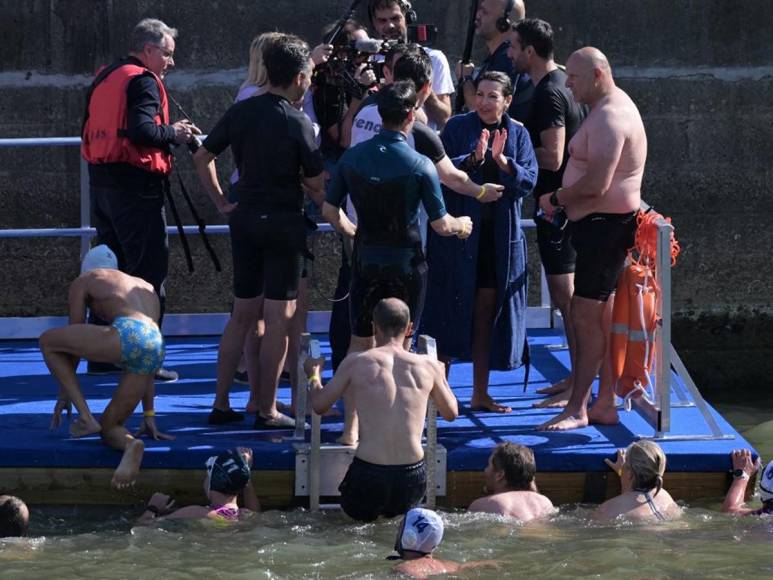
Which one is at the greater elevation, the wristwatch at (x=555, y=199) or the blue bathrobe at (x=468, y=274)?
the wristwatch at (x=555, y=199)

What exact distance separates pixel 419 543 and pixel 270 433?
1641mm

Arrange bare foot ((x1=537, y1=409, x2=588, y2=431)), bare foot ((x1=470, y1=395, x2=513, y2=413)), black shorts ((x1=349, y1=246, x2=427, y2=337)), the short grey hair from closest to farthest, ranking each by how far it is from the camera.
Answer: black shorts ((x1=349, y1=246, x2=427, y2=337)) < bare foot ((x1=537, y1=409, x2=588, y2=431)) < bare foot ((x1=470, y1=395, x2=513, y2=413)) < the short grey hair

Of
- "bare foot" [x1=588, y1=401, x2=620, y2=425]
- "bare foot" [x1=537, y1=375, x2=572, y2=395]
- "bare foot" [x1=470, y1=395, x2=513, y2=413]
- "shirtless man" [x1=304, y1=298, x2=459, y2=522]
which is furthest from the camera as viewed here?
"bare foot" [x1=537, y1=375, x2=572, y2=395]

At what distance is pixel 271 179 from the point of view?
7.74 metres

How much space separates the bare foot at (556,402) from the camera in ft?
27.8

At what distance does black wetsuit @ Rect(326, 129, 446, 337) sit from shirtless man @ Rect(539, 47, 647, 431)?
0.77 m

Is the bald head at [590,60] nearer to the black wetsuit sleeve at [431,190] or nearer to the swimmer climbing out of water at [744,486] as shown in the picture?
the black wetsuit sleeve at [431,190]

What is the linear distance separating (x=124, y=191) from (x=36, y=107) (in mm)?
3210

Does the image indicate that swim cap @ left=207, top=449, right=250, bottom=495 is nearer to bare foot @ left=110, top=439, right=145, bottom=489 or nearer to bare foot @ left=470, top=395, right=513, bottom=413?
bare foot @ left=110, top=439, right=145, bottom=489

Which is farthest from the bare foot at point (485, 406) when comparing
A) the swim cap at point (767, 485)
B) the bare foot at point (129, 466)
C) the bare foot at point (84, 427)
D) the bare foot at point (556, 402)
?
the bare foot at point (84, 427)

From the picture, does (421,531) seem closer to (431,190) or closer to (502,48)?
(431,190)

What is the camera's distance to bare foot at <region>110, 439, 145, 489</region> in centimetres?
740

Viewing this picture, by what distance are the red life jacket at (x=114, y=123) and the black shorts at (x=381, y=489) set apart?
2437 millimetres

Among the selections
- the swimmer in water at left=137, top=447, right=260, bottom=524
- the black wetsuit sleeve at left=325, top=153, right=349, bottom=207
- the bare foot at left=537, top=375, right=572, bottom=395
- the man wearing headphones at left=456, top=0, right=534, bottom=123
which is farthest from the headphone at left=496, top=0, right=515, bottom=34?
the swimmer in water at left=137, top=447, right=260, bottom=524
